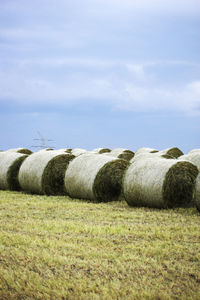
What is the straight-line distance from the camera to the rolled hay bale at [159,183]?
770 cm

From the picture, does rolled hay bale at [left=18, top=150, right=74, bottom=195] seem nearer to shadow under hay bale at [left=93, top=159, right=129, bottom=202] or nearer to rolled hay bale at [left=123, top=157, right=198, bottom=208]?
shadow under hay bale at [left=93, top=159, right=129, bottom=202]

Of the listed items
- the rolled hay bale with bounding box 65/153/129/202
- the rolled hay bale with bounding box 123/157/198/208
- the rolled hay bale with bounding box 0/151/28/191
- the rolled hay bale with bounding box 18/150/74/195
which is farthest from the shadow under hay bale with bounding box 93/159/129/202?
the rolled hay bale with bounding box 0/151/28/191

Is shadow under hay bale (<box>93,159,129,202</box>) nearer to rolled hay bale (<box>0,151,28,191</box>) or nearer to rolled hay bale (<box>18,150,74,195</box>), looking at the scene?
rolled hay bale (<box>18,150,74,195</box>)

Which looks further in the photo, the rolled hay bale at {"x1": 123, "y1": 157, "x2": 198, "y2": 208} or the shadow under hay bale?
the shadow under hay bale

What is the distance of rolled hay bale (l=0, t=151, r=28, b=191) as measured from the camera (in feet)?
36.4

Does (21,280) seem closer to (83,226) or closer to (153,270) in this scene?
(153,270)

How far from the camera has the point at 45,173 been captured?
9789 millimetres

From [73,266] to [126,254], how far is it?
661mm

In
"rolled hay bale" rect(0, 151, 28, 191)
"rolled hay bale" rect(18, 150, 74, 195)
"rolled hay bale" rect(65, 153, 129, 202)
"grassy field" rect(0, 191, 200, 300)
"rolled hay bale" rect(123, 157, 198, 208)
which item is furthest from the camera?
"rolled hay bale" rect(0, 151, 28, 191)

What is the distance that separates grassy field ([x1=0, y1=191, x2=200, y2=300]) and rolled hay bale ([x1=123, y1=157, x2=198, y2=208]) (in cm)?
82

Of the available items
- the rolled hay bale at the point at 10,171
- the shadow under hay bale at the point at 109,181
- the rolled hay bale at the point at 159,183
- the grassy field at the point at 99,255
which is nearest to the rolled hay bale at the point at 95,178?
the shadow under hay bale at the point at 109,181

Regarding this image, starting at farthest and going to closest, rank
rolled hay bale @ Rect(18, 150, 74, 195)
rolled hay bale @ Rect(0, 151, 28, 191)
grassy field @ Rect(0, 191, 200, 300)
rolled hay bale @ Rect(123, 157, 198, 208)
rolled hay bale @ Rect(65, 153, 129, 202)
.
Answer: rolled hay bale @ Rect(0, 151, 28, 191) → rolled hay bale @ Rect(18, 150, 74, 195) → rolled hay bale @ Rect(65, 153, 129, 202) → rolled hay bale @ Rect(123, 157, 198, 208) → grassy field @ Rect(0, 191, 200, 300)

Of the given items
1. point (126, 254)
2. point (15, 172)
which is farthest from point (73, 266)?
point (15, 172)

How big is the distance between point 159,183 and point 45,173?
3316 millimetres
